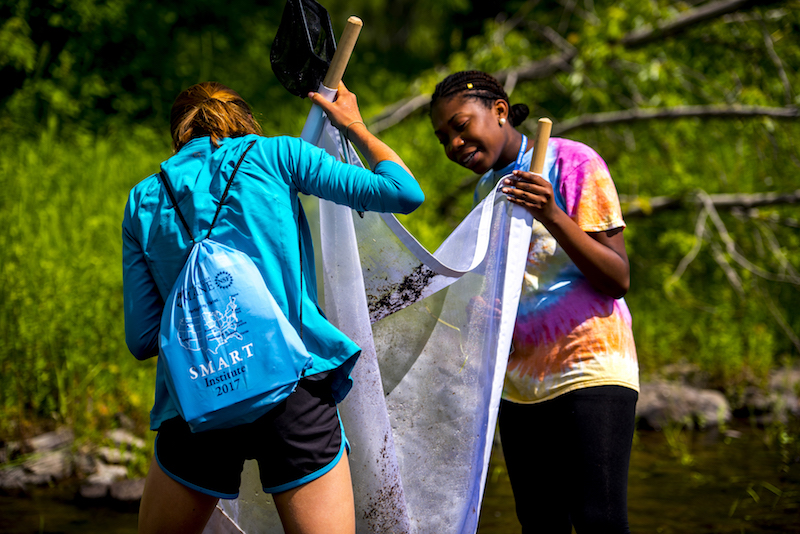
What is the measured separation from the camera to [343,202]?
1718 millimetres

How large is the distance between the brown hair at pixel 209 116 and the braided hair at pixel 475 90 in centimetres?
74

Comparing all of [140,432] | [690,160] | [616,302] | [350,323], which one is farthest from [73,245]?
[690,160]

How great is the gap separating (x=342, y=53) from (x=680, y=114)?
198 inches

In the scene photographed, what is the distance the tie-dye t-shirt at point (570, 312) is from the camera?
78.8 inches

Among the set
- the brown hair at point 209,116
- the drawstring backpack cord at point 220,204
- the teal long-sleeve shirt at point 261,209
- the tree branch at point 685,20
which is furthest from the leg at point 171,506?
the tree branch at point 685,20

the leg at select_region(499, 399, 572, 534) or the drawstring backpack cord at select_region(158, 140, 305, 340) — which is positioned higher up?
the drawstring backpack cord at select_region(158, 140, 305, 340)

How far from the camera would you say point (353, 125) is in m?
1.94

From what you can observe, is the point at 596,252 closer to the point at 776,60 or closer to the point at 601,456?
the point at 601,456

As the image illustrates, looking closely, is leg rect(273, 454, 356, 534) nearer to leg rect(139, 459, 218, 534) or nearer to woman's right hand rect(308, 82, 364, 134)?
leg rect(139, 459, 218, 534)

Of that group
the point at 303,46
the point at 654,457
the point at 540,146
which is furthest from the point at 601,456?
the point at 654,457

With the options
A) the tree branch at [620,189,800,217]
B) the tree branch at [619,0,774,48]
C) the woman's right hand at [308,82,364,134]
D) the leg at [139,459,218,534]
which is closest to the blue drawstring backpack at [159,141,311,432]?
the leg at [139,459,218,534]

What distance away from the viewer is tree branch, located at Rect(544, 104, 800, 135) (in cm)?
577

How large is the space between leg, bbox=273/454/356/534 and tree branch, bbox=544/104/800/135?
5401mm

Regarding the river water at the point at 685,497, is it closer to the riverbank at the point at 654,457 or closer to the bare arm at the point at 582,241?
the riverbank at the point at 654,457
